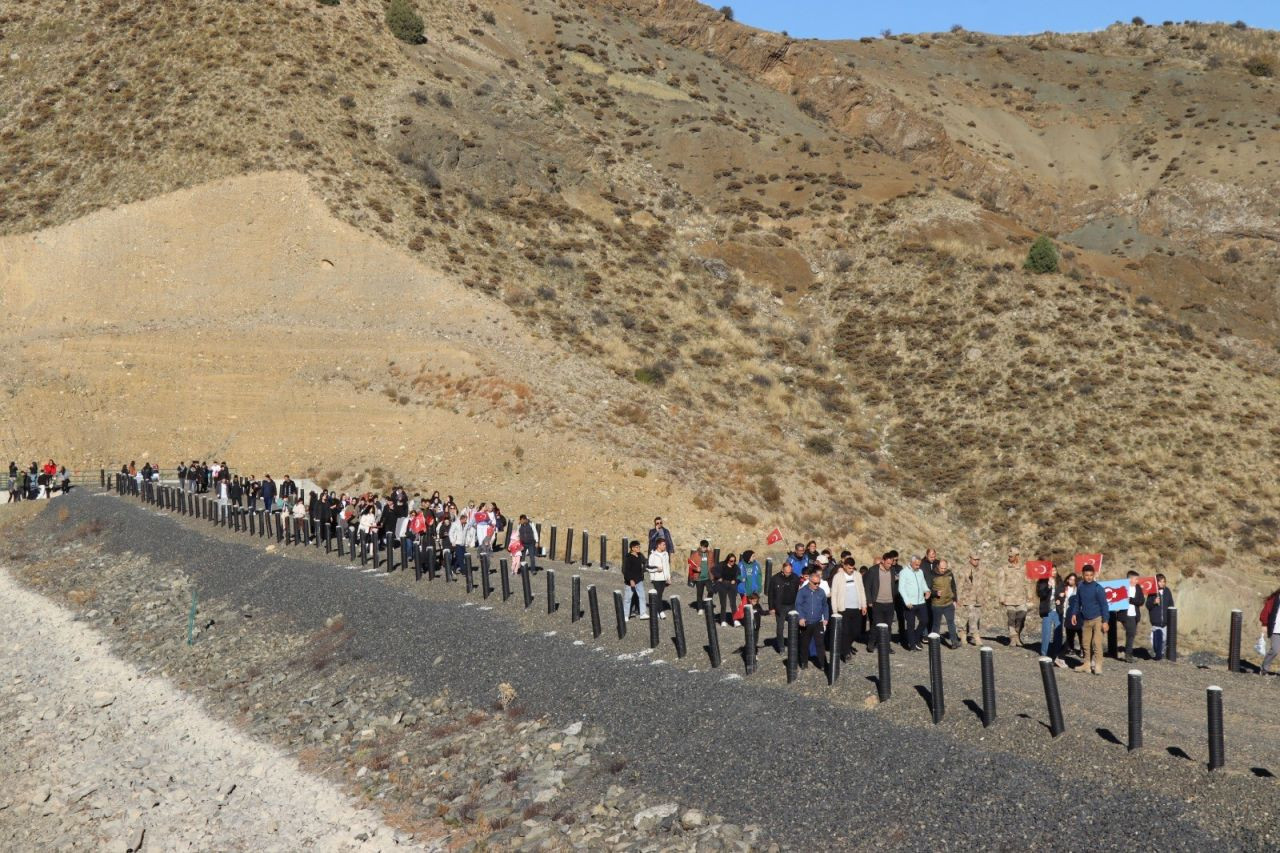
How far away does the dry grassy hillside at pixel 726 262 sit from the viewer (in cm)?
4134

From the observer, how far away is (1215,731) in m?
10.4

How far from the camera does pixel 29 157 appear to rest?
5784cm

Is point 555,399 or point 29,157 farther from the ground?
point 29,157

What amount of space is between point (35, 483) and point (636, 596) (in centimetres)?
3081

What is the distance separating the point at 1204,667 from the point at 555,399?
27026 mm

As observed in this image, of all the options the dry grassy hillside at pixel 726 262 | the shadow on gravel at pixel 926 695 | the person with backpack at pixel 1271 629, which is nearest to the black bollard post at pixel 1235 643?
the person with backpack at pixel 1271 629

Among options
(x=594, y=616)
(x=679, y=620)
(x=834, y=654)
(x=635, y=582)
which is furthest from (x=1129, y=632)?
(x=594, y=616)

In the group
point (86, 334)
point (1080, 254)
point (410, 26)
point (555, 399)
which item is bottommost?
point (555, 399)

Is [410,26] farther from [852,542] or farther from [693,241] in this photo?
[852,542]

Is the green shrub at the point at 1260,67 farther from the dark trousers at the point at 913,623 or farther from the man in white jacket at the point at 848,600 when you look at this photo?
the man in white jacket at the point at 848,600

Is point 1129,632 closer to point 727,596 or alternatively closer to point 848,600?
point 848,600

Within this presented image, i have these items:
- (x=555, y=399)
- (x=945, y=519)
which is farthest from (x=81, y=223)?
(x=945, y=519)

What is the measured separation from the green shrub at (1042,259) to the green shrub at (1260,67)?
183 feet

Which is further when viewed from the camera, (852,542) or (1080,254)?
(1080,254)
